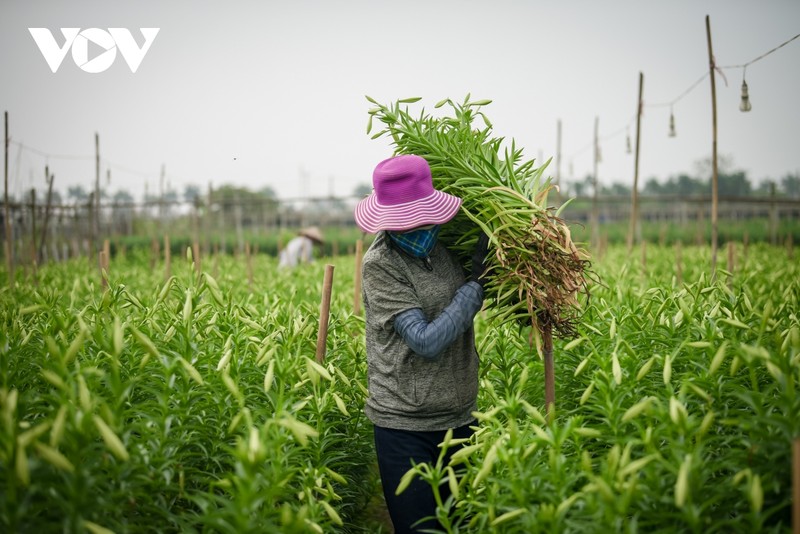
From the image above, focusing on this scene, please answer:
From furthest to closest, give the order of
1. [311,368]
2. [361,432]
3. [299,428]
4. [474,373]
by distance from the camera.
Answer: [361,432], [474,373], [311,368], [299,428]

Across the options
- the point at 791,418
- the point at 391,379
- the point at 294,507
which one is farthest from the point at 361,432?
the point at 791,418

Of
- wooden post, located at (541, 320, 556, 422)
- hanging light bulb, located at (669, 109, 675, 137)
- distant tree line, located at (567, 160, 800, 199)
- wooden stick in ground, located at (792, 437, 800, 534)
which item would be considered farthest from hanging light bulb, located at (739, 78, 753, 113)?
distant tree line, located at (567, 160, 800, 199)

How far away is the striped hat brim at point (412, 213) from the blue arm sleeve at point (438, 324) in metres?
0.29

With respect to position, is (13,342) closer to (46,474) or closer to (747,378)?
(46,474)

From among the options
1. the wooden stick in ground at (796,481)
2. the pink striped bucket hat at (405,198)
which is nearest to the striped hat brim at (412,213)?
the pink striped bucket hat at (405,198)

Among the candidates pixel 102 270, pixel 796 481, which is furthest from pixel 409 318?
pixel 102 270

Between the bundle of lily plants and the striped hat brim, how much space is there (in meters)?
0.08

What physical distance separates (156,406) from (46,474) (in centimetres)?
47

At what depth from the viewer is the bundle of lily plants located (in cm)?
202

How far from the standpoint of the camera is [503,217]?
207 centimetres

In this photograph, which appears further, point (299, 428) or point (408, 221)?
point (408, 221)

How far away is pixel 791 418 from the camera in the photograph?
4.82 feet

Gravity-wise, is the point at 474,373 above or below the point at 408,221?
below

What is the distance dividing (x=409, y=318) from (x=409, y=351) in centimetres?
17
